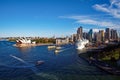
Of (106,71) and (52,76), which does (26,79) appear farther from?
(106,71)

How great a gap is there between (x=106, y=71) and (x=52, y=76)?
25.1 feet

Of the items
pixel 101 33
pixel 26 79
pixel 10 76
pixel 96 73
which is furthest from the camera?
pixel 101 33

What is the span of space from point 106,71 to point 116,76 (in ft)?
8.77

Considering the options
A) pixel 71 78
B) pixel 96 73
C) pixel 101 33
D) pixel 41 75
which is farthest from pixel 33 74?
pixel 101 33

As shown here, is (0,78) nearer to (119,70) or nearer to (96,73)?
(96,73)

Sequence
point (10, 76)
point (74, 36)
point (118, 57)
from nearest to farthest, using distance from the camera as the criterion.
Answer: point (10, 76) < point (118, 57) < point (74, 36)

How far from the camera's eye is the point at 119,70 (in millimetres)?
27125

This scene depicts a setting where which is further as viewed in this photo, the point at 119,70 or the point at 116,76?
the point at 119,70

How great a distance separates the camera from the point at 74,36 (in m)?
141

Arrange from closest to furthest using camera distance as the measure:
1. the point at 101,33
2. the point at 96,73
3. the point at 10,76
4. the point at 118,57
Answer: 1. the point at 10,76
2. the point at 96,73
3. the point at 118,57
4. the point at 101,33

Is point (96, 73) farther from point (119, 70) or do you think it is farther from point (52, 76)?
point (52, 76)

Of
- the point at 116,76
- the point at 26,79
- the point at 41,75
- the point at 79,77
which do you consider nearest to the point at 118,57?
the point at 116,76

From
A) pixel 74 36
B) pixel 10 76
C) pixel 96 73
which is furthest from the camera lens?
pixel 74 36

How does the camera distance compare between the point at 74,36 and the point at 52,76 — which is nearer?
the point at 52,76
